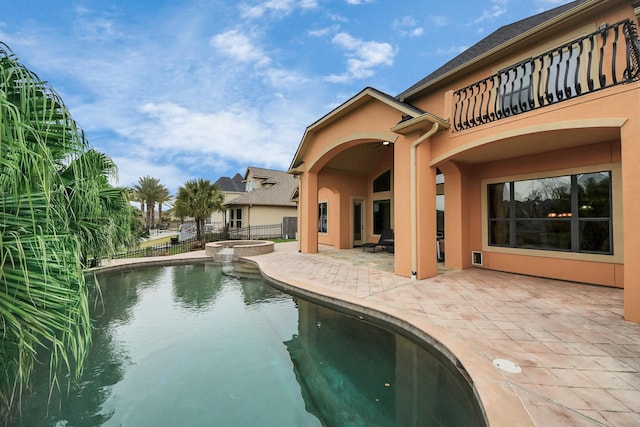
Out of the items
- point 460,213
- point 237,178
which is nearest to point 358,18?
point 460,213

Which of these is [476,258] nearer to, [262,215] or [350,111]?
[350,111]

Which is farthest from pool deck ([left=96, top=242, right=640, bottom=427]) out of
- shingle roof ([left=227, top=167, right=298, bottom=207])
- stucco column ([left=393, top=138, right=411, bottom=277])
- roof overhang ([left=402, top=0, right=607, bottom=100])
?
shingle roof ([left=227, top=167, right=298, bottom=207])

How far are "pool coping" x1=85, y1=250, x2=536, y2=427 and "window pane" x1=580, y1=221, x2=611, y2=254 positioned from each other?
15.8ft

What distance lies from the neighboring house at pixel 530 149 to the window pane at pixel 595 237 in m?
0.02

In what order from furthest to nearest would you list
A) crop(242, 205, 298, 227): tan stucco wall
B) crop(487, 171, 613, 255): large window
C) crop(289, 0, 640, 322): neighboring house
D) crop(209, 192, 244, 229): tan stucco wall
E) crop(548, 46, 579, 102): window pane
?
crop(209, 192, 244, 229): tan stucco wall < crop(242, 205, 298, 227): tan stucco wall < crop(487, 171, 613, 255): large window < crop(548, 46, 579, 102): window pane < crop(289, 0, 640, 322): neighboring house

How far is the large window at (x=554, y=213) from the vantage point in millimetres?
5621

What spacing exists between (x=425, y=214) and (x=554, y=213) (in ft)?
10.3

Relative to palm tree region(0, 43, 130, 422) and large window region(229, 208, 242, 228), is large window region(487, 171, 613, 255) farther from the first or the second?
large window region(229, 208, 242, 228)

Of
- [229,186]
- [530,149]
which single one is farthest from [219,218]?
[530,149]

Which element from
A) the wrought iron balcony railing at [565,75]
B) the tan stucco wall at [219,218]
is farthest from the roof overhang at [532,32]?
the tan stucco wall at [219,218]

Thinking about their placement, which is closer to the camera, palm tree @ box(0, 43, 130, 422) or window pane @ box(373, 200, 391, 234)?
palm tree @ box(0, 43, 130, 422)

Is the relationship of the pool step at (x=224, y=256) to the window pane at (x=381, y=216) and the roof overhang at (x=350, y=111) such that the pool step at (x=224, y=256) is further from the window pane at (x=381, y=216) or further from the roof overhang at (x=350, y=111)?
the window pane at (x=381, y=216)

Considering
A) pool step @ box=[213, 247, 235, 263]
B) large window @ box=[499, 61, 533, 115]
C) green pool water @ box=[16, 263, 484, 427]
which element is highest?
large window @ box=[499, 61, 533, 115]

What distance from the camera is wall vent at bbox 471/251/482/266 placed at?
296 inches
